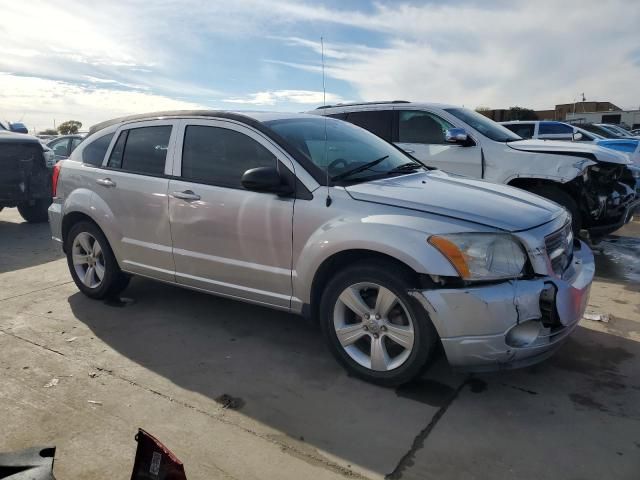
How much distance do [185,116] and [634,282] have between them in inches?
180

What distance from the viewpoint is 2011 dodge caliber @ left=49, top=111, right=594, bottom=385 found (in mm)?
2893

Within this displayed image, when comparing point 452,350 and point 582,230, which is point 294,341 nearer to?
point 452,350

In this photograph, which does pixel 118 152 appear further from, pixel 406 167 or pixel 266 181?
pixel 406 167

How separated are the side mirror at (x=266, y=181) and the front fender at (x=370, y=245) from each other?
0.38m

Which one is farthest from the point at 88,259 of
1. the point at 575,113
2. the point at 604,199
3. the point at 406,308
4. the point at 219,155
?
the point at 575,113

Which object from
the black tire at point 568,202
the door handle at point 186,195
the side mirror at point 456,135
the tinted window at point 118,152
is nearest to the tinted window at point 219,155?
the door handle at point 186,195

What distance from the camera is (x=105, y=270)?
4.69 metres

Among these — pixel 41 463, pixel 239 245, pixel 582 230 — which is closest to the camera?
pixel 41 463

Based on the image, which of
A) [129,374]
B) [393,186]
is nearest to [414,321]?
[393,186]

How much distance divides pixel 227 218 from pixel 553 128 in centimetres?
1170

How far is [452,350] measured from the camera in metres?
2.92

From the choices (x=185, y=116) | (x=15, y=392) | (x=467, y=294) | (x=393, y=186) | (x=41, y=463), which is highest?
(x=185, y=116)

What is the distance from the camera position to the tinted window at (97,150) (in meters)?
4.74

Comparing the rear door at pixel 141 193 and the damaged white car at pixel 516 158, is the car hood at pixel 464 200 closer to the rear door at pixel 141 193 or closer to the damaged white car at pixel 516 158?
the rear door at pixel 141 193
